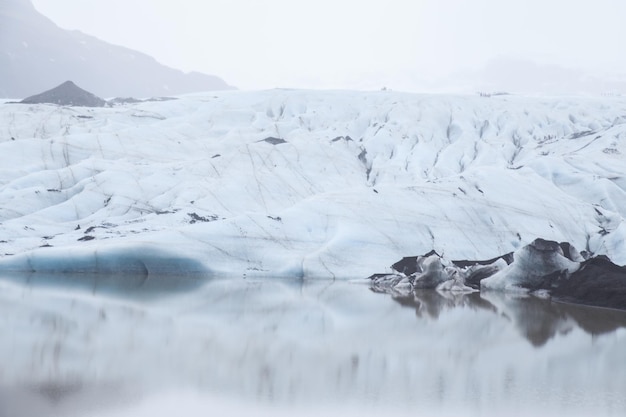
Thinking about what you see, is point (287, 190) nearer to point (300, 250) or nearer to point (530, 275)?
point (300, 250)

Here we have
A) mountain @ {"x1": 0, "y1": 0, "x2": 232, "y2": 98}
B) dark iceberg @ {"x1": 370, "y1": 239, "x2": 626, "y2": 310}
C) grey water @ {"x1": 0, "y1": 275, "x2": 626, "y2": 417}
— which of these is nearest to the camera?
grey water @ {"x1": 0, "y1": 275, "x2": 626, "y2": 417}

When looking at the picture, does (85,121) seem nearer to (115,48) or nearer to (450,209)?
(450,209)

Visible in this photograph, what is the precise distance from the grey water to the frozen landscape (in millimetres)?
47

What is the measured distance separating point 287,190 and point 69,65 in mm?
96580

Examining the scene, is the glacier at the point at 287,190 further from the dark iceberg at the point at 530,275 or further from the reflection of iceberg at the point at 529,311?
the reflection of iceberg at the point at 529,311

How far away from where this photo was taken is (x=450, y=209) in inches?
1000

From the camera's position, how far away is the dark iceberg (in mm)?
18766

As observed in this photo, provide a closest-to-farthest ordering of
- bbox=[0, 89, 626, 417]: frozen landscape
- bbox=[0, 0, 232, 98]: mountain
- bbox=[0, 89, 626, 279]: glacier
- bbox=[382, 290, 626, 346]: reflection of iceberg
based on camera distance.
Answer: bbox=[0, 89, 626, 417]: frozen landscape < bbox=[382, 290, 626, 346]: reflection of iceberg < bbox=[0, 89, 626, 279]: glacier < bbox=[0, 0, 232, 98]: mountain

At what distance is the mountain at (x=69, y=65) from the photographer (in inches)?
4173

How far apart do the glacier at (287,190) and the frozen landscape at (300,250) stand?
8cm

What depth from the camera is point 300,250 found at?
23.2m

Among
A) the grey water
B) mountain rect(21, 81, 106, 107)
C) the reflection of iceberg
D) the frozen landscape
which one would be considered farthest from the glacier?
the grey water

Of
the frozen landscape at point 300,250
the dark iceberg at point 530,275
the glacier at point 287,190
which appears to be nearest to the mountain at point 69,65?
the frozen landscape at point 300,250

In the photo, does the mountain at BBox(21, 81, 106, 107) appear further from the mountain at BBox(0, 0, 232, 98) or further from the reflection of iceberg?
the mountain at BBox(0, 0, 232, 98)
